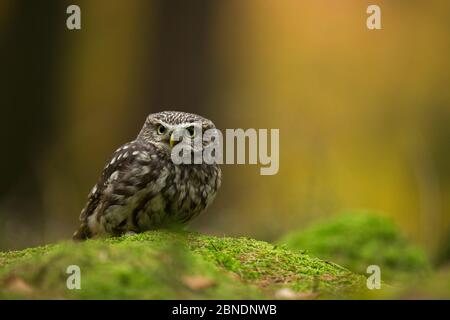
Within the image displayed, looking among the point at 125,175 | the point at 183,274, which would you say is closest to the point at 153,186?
the point at 125,175

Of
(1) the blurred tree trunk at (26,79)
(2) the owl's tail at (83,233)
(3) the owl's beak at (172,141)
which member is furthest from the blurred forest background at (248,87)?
(3) the owl's beak at (172,141)

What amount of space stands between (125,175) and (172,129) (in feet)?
1.47

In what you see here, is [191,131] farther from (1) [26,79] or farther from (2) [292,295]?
(1) [26,79]

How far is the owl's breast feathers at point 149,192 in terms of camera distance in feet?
14.5

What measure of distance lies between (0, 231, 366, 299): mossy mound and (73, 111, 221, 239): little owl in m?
0.98

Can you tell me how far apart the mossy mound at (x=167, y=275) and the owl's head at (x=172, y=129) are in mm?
1265

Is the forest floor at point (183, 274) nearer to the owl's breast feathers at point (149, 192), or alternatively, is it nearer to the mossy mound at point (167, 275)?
the mossy mound at point (167, 275)

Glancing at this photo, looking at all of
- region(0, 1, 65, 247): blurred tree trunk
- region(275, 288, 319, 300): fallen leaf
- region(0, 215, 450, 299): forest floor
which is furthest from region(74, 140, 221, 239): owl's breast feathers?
region(0, 1, 65, 247): blurred tree trunk

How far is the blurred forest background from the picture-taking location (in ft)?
26.8

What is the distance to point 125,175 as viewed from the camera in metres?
4.49

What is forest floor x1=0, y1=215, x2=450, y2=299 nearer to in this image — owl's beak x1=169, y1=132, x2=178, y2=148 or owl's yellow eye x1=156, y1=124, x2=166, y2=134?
owl's beak x1=169, y1=132, x2=178, y2=148

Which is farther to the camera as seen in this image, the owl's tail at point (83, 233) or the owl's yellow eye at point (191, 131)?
the owl's tail at point (83, 233)

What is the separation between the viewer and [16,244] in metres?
6.35

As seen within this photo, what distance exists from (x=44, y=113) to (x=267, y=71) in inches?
114
